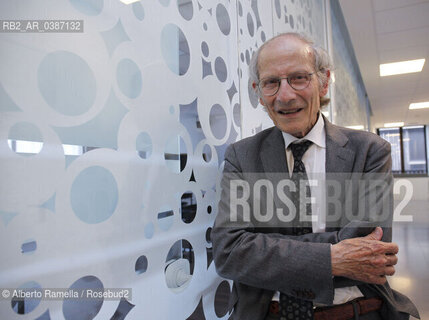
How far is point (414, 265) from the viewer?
3.78 m

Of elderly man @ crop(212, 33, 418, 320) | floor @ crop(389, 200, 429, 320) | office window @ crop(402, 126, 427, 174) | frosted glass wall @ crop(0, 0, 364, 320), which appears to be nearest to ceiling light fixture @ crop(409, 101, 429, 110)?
office window @ crop(402, 126, 427, 174)

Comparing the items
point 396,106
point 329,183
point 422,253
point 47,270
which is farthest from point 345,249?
point 396,106

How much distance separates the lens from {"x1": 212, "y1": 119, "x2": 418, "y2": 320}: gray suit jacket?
0.89m

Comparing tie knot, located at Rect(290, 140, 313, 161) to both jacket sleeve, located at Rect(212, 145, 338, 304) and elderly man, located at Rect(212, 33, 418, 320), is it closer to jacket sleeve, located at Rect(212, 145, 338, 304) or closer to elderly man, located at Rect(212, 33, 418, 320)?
elderly man, located at Rect(212, 33, 418, 320)

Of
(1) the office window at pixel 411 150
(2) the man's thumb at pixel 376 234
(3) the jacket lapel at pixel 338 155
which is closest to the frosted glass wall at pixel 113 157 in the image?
(3) the jacket lapel at pixel 338 155

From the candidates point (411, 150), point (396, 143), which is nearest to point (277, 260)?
point (396, 143)

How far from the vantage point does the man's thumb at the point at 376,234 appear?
0.94 meters

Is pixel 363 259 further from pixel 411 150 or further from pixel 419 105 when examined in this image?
pixel 411 150

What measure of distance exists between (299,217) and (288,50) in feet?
2.02

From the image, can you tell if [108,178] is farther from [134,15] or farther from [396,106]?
[396,106]

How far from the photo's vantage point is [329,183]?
1.09 m

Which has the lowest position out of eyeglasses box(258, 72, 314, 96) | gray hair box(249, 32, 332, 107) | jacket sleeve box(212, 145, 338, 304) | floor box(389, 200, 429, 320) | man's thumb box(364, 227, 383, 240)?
floor box(389, 200, 429, 320)

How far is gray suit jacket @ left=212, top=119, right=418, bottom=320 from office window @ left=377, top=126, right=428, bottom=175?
61.3 feet

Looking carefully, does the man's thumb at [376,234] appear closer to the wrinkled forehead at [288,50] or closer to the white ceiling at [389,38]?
the wrinkled forehead at [288,50]
